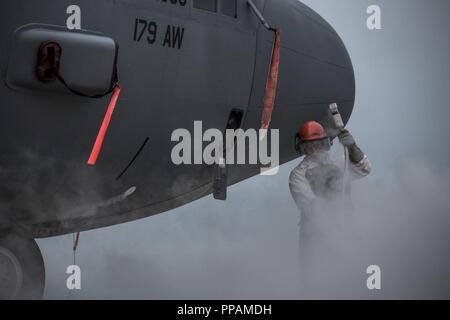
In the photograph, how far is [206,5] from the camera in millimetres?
7547

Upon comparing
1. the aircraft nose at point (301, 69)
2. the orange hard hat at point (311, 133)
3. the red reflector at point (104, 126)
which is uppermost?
the aircraft nose at point (301, 69)

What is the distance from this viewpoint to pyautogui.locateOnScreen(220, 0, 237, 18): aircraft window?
771 cm

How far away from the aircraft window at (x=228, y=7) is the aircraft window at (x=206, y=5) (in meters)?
0.10

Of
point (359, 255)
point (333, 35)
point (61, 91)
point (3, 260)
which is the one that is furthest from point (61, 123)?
point (333, 35)

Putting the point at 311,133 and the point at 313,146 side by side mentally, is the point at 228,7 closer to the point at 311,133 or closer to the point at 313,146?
the point at 311,133

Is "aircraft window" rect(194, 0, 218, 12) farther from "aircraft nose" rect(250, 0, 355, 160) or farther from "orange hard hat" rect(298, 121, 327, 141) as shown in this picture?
"orange hard hat" rect(298, 121, 327, 141)

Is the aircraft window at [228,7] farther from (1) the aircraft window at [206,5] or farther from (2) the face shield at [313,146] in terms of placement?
(2) the face shield at [313,146]

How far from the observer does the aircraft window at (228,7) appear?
7.71m

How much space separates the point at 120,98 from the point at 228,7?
5.34 ft

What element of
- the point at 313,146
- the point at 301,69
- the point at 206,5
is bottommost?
the point at 313,146

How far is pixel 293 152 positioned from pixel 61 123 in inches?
137

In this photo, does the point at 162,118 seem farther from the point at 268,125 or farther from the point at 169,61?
the point at 268,125

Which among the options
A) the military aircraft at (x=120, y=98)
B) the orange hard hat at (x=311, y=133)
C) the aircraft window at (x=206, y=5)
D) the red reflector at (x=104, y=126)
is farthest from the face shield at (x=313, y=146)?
the red reflector at (x=104, y=126)

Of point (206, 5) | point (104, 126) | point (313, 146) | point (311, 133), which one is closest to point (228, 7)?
point (206, 5)
